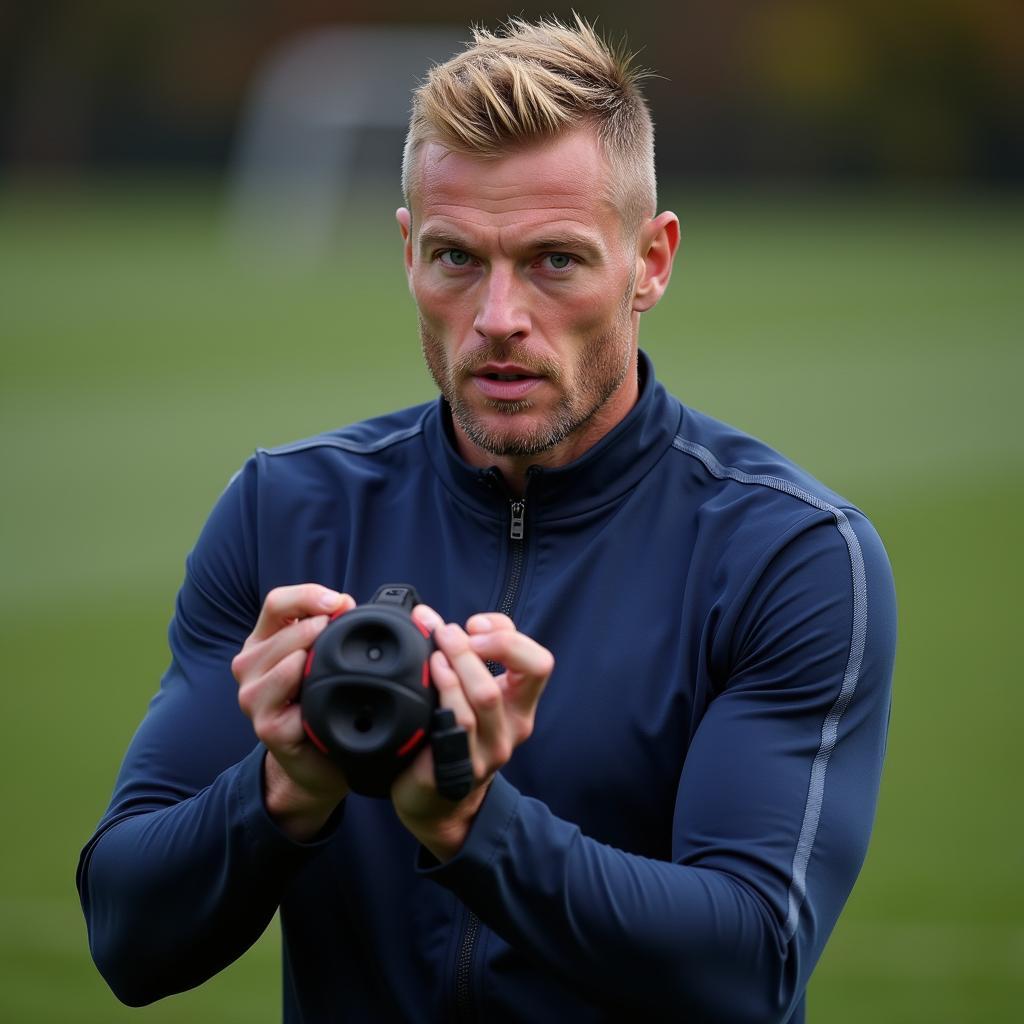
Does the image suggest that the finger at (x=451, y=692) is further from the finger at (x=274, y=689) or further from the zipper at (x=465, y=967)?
the zipper at (x=465, y=967)

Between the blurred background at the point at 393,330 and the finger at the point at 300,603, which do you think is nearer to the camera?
the finger at the point at 300,603

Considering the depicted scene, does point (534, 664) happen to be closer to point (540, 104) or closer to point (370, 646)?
point (370, 646)

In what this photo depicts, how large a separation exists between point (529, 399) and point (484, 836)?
91cm

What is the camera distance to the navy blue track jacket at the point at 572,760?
8.08 feet

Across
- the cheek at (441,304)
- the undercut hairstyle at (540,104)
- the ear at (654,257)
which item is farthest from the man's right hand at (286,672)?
the ear at (654,257)

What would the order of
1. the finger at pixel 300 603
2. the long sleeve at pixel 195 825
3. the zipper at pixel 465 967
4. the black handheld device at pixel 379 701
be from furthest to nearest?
the zipper at pixel 465 967 → the long sleeve at pixel 195 825 → the finger at pixel 300 603 → the black handheld device at pixel 379 701

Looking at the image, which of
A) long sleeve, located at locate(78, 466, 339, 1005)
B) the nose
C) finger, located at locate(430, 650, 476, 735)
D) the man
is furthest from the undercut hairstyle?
finger, located at locate(430, 650, 476, 735)

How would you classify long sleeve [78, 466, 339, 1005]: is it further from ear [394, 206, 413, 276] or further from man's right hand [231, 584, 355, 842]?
ear [394, 206, 413, 276]

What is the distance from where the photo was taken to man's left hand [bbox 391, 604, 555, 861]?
2.24m

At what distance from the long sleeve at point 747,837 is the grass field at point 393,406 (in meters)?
2.79

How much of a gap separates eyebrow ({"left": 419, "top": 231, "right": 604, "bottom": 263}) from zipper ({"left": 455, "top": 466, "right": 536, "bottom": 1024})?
39cm

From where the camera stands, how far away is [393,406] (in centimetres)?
1502

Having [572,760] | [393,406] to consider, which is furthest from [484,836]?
[393,406]

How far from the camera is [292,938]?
296 centimetres
